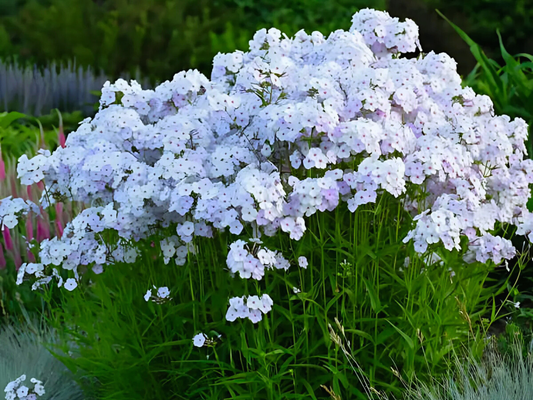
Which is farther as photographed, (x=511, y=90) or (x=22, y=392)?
(x=511, y=90)

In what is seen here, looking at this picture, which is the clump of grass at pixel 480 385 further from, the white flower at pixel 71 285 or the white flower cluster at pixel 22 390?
the white flower cluster at pixel 22 390

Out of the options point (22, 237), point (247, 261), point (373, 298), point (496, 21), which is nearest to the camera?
point (247, 261)

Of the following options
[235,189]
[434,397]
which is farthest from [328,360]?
[235,189]

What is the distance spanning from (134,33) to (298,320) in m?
6.53

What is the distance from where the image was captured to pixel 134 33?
852cm

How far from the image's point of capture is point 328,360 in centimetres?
272

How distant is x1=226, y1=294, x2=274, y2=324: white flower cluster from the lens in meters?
2.37

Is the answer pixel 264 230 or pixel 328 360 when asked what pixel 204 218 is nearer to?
pixel 264 230

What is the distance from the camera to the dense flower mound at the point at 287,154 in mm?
2443

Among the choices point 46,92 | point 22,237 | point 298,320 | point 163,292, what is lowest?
point 46,92

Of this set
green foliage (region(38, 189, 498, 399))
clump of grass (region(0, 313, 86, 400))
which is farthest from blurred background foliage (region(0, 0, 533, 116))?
green foliage (region(38, 189, 498, 399))

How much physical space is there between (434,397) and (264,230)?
86cm

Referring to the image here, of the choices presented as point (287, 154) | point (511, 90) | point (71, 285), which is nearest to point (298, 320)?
point (287, 154)

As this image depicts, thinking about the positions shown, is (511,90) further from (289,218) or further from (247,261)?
(247,261)
